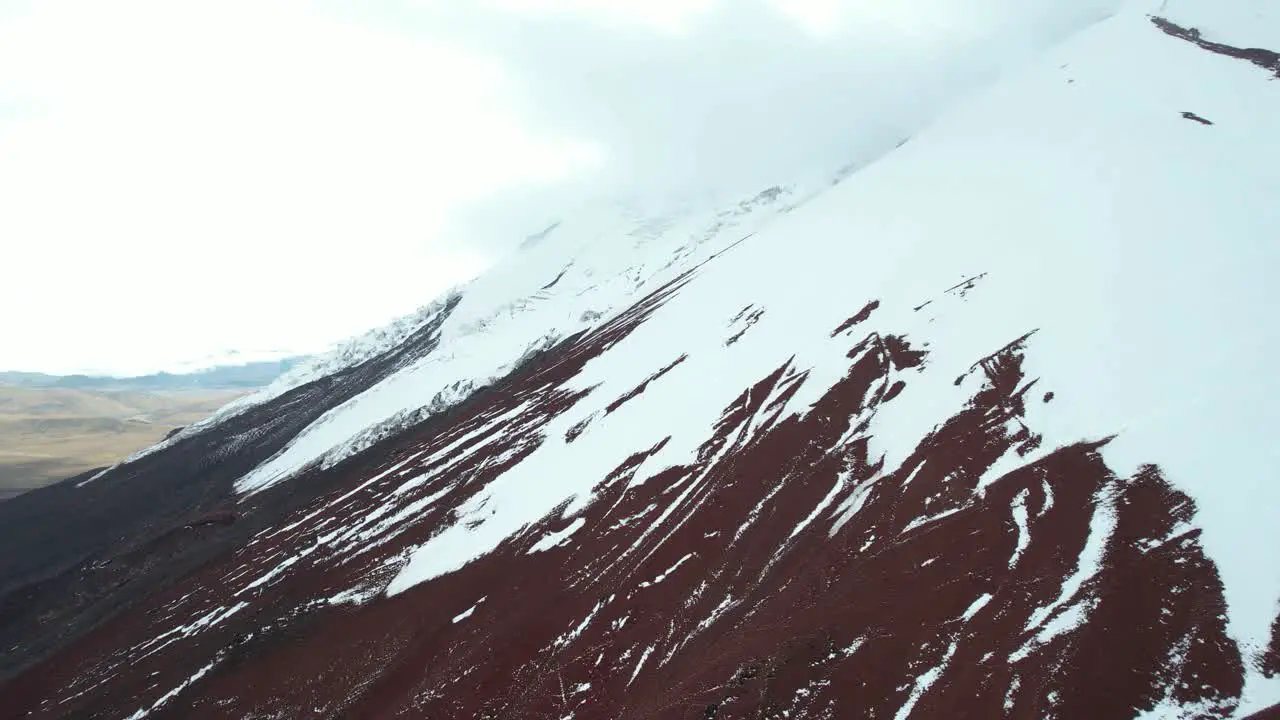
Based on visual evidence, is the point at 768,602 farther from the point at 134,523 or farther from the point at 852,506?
the point at 134,523

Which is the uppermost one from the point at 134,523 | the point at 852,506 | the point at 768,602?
the point at 134,523

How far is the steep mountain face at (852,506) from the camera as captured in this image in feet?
67.9

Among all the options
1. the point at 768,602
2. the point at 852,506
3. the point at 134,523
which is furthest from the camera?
the point at 134,523

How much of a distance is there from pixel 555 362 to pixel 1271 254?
71.5m

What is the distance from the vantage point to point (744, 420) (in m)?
43.1

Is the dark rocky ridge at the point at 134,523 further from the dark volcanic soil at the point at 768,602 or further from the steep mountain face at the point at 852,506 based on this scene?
the dark volcanic soil at the point at 768,602

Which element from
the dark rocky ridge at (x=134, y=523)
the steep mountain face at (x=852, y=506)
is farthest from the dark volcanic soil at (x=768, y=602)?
the dark rocky ridge at (x=134, y=523)

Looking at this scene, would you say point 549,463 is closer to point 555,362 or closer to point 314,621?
point 314,621

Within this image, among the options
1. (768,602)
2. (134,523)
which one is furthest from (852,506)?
(134,523)

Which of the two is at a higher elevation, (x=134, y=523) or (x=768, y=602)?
(x=134, y=523)

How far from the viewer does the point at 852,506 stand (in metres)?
30.1

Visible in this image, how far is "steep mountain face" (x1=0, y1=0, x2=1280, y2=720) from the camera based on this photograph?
67.9 ft

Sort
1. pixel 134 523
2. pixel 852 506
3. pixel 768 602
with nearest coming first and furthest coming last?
pixel 768 602 < pixel 852 506 < pixel 134 523

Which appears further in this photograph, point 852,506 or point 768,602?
point 852,506
